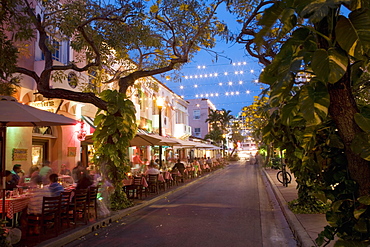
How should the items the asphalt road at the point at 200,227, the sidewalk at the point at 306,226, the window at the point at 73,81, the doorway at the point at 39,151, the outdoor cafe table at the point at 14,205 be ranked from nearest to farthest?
the sidewalk at the point at 306,226 < the asphalt road at the point at 200,227 < the outdoor cafe table at the point at 14,205 < the window at the point at 73,81 < the doorway at the point at 39,151

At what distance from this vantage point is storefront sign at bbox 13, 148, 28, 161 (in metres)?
13.3

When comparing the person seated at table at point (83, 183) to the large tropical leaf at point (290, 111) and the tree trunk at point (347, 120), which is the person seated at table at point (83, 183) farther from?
the tree trunk at point (347, 120)

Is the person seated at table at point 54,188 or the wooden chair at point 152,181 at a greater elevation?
the person seated at table at point 54,188

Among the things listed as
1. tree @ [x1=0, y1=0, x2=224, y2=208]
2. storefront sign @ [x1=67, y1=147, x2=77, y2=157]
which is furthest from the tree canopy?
storefront sign @ [x1=67, y1=147, x2=77, y2=157]

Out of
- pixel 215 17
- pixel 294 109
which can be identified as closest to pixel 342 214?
pixel 294 109

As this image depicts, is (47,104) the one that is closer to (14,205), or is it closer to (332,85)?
(14,205)

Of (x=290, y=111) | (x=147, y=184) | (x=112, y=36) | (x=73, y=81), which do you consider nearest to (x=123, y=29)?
(x=112, y=36)

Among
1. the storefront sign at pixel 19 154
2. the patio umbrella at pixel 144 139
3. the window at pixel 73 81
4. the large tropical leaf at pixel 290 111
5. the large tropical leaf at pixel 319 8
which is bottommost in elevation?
the storefront sign at pixel 19 154

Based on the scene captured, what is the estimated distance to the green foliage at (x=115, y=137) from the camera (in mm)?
10648

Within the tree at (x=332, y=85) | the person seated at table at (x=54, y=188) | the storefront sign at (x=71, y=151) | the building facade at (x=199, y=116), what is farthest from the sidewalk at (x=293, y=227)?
the building facade at (x=199, y=116)

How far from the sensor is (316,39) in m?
3.21

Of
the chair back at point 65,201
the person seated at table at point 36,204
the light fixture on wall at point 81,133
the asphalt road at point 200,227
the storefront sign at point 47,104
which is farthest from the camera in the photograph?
the light fixture on wall at point 81,133

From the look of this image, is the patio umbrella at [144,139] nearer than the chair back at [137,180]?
No

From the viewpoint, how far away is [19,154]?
44.5 ft
